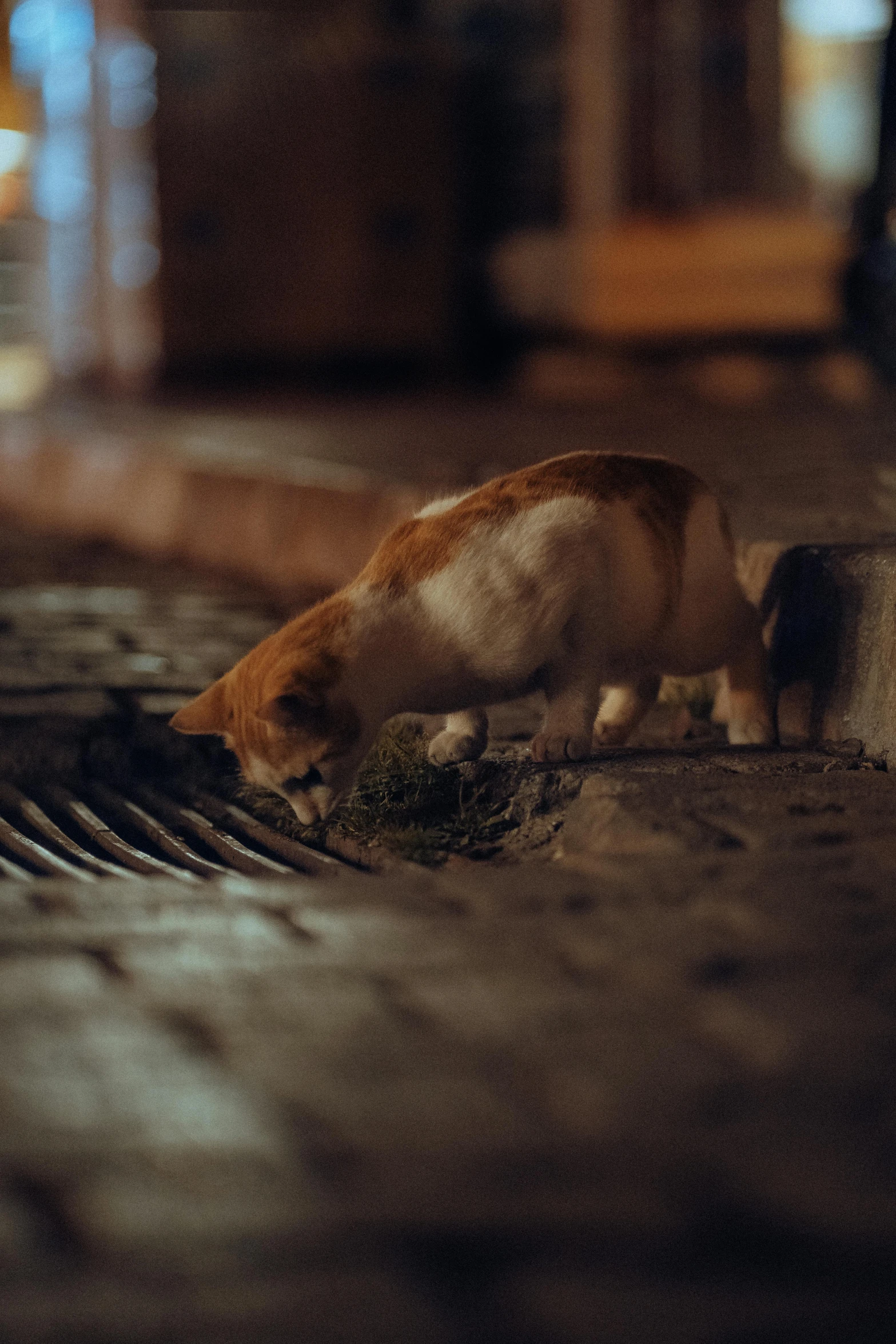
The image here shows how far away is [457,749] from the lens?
2.78 meters

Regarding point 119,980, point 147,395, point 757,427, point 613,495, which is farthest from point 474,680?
point 147,395

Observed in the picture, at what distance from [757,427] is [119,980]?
18.1ft

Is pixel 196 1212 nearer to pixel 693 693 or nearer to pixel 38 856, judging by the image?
pixel 38 856

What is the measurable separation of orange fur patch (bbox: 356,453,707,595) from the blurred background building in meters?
6.84

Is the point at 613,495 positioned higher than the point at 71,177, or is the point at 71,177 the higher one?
the point at 71,177

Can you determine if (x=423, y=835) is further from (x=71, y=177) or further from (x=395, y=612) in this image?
(x=71, y=177)

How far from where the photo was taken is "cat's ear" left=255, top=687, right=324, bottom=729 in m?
2.38

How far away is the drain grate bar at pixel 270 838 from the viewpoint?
2.41 metres

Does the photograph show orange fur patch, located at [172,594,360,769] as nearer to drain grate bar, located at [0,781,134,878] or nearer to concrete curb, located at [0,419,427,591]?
drain grate bar, located at [0,781,134,878]

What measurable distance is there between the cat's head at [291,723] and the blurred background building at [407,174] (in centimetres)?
736

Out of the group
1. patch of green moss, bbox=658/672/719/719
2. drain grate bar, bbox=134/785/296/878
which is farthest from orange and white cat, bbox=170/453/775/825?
patch of green moss, bbox=658/672/719/719

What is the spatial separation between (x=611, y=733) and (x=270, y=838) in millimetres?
797

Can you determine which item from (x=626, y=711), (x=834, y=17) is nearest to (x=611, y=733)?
(x=626, y=711)

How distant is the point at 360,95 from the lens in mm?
10922
